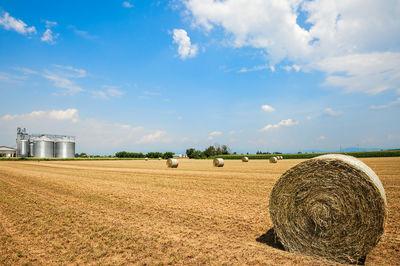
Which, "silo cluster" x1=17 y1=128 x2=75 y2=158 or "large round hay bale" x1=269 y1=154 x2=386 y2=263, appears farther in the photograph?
"silo cluster" x1=17 y1=128 x2=75 y2=158

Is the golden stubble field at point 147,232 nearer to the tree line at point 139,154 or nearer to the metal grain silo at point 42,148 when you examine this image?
the metal grain silo at point 42,148

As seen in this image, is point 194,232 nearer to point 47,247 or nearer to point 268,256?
point 268,256

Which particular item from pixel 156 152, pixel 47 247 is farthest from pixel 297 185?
pixel 156 152

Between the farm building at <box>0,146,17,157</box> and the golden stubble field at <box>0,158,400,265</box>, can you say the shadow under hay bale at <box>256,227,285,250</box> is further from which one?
the farm building at <box>0,146,17,157</box>

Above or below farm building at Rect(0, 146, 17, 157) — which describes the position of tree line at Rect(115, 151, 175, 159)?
below

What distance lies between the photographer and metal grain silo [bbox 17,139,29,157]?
85.5 meters

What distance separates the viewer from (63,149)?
9006cm

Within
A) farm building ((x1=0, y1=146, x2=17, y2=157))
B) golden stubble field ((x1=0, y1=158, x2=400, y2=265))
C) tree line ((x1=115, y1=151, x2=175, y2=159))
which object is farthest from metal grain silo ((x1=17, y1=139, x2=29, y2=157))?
golden stubble field ((x1=0, y1=158, x2=400, y2=265))

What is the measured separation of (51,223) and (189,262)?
190 inches

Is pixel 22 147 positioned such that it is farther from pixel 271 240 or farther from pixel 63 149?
pixel 271 240

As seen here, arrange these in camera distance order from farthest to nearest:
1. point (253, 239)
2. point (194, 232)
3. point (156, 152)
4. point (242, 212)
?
point (156, 152) → point (242, 212) → point (194, 232) → point (253, 239)

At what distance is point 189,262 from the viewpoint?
482 centimetres

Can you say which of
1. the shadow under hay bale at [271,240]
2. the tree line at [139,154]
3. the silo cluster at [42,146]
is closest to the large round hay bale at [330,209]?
the shadow under hay bale at [271,240]

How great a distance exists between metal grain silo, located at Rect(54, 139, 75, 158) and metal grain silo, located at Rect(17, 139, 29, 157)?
872 centimetres
